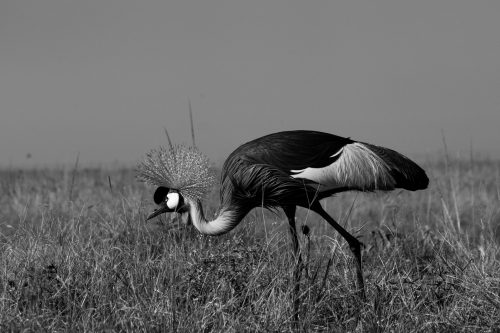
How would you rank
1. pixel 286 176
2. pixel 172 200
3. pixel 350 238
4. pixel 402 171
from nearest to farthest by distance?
pixel 286 176, pixel 350 238, pixel 402 171, pixel 172 200

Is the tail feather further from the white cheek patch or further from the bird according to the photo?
the white cheek patch

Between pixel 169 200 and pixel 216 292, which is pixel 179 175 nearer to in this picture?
pixel 169 200

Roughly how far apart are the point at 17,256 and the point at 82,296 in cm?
81

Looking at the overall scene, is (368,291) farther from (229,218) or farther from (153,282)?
(153,282)

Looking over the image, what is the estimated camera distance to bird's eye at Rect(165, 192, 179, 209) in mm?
5262

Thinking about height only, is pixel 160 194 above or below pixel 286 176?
below

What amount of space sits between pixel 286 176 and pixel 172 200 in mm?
975

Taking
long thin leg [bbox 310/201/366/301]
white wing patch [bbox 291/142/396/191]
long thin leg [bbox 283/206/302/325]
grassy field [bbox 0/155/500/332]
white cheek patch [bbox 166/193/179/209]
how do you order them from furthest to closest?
white cheek patch [bbox 166/193/179/209]
white wing patch [bbox 291/142/396/191]
long thin leg [bbox 310/201/366/301]
long thin leg [bbox 283/206/302/325]
grassy field [bbox 0/155/500/332]

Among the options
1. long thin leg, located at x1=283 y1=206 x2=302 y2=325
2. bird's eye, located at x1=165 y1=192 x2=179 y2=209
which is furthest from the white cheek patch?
long thin leg, located at x1=283 y1=206 x2=302 y2=325

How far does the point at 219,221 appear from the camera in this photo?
5.00 m

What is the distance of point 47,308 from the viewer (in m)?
4.30

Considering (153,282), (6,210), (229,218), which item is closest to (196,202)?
(229,218)

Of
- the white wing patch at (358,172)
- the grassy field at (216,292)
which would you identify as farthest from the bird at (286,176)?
the grassy field at (216,292)

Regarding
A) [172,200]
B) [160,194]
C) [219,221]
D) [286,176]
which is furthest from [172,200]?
[286,176]
